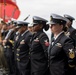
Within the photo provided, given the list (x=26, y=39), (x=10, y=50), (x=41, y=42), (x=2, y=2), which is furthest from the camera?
(x=2, y=2)

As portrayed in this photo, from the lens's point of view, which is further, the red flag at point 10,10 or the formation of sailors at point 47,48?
the red flag at point 10,10

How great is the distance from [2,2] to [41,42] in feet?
27.0

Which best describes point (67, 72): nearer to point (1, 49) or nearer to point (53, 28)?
point (53, 28)

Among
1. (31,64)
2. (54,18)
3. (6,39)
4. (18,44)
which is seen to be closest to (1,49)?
(6,39)

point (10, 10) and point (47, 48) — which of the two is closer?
point (47, 48)

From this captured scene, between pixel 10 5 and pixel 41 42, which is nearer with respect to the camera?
pixel 41 42

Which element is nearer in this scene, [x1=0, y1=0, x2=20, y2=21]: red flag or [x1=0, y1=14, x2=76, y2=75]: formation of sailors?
[x1=0, y1=14, x2=76, y2=75]: formation of sailors

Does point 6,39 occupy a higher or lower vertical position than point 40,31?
lower

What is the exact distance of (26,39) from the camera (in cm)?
889

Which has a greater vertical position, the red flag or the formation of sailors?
the formation of sailors

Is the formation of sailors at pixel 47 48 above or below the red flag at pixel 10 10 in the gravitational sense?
above

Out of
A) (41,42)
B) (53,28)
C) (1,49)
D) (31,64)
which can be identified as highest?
(53,28)

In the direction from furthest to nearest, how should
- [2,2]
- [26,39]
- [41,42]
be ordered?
[2,2]
[26,39]
[41,42]

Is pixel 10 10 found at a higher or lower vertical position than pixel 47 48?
lower
